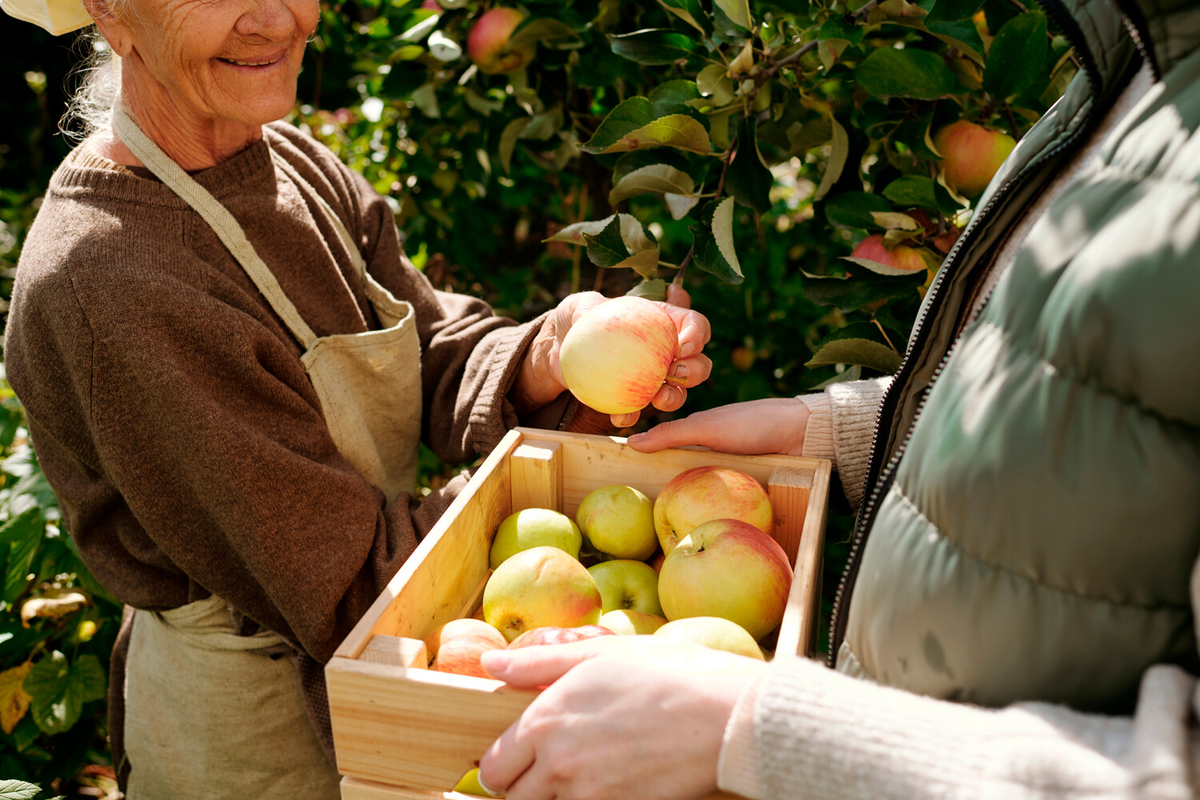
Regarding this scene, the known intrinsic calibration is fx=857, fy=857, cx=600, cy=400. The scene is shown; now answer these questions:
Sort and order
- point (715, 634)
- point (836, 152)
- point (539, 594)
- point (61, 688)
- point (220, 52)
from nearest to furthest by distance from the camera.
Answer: point (715, 634), point (539, 594), point (220, 52), point (836, 152), point (61, 688)

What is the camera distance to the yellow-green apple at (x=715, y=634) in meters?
0.89

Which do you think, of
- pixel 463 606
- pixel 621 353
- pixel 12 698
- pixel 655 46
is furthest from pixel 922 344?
pixel 12 698

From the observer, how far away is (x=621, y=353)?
122 cm

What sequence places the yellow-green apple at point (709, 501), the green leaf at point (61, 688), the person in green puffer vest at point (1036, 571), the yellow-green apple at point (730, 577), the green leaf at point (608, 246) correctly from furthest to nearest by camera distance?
the green leaf at point (61, 688) < the green leaf at point (608, 246) < the yellow-green apple at point (709, 501) < the yellow-green apple at point (730, 577) < the person in green puffer vest at point (1036, 571)

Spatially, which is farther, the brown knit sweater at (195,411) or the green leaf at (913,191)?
the green leaf at (913,191)

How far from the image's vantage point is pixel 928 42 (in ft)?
5.13

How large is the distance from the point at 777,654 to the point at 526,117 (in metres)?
1.55

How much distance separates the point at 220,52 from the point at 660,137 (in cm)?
68

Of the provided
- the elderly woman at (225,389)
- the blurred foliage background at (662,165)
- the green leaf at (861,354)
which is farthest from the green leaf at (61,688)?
the green leaf at (861,354)

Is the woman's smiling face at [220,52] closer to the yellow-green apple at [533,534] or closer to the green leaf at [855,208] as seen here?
the yellow-green apple at [533,534]

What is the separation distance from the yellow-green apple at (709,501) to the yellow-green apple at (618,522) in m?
0.03

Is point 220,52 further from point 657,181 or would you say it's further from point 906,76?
point 906,76

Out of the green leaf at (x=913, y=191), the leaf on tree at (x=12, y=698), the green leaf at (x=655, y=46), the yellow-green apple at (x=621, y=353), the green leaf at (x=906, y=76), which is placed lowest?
the leaf on tree at (x=12, y=698)

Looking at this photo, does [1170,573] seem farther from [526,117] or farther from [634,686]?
[526,117]
